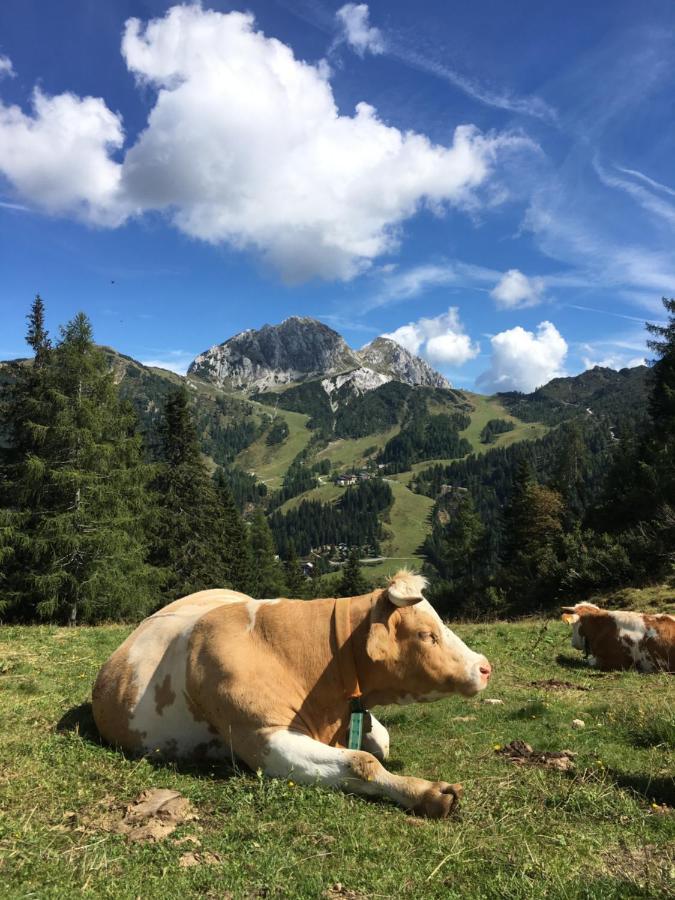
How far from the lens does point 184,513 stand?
3925cm

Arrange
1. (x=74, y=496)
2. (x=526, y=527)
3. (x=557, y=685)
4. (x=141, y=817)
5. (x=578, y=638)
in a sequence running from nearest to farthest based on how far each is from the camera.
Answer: (x=141, y=817) < (x=557, y=685) < (x=578, y=638) < (x=74, y=496) < (x=526, y=527)

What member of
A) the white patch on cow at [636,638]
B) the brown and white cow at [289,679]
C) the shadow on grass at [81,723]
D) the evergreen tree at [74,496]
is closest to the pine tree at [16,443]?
the evergreen tree at [74,496]

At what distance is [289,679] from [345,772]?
99 centimetres

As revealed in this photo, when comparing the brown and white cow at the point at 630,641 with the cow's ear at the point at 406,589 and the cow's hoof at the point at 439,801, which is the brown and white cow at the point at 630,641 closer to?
the cow's ear at the point at 406,589

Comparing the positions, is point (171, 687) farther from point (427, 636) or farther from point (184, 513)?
point (184, 513)

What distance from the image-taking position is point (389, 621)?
5582mm

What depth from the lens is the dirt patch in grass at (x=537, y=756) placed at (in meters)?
5.53

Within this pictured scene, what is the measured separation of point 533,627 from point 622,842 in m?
15.0

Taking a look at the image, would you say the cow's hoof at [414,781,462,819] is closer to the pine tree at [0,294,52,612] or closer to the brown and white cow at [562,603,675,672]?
the brown and white cow at [562,603,675,672]

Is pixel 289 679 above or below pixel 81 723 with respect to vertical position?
above

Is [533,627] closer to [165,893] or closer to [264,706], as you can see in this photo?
[264,706]

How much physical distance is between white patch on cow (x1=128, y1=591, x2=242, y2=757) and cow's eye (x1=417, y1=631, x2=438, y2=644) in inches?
90.1

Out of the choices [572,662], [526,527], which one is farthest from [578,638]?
[526,527]

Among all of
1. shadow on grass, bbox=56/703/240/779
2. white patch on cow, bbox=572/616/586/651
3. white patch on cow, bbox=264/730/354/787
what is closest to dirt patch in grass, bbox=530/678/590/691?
white patch on cow, bbox=572/616/586/651
